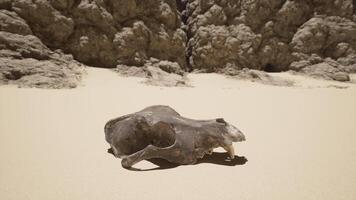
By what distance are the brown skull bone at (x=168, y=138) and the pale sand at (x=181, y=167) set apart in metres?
0.09

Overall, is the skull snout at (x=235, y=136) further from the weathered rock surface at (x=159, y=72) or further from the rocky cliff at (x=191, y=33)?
the rocky cliff at (x=191, y=33)

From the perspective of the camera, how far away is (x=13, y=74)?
17.9 ft

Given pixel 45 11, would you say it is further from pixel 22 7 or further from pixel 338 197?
pixel 338 197

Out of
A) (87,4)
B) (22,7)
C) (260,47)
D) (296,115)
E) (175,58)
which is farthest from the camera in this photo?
(260,47)

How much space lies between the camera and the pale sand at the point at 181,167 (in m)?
1.54

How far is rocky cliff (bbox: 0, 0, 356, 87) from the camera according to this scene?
285 inches

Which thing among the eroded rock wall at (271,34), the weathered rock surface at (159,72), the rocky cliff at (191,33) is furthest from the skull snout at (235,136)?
the eroded rock wall at (271,34)

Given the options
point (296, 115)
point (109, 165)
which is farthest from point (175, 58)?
point (109, 165)

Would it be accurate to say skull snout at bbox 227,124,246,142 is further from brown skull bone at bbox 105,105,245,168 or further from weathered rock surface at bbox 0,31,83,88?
weathered rock surface at bbox 0,31,83,88

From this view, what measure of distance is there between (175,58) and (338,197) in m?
7.96

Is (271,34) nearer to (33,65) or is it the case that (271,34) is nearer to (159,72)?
(159,72)

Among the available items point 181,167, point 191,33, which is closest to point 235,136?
point 181,167

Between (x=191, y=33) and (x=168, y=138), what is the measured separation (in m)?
8.49

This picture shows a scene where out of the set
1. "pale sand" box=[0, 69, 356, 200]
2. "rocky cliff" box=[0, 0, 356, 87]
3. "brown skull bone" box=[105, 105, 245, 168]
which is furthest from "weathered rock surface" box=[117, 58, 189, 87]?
"brown skull bone" box=[105, 105, 245, 168]
